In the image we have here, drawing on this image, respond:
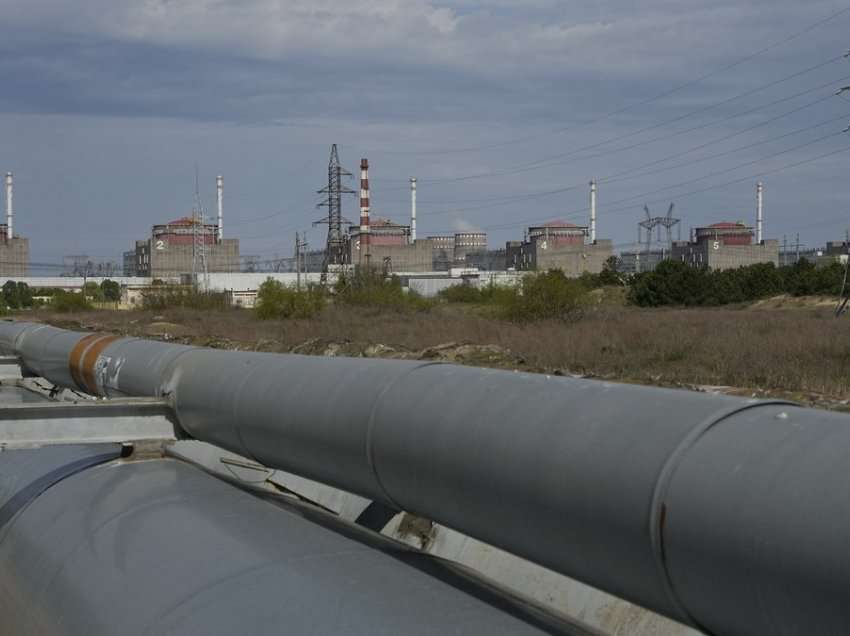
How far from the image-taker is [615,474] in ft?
6.68

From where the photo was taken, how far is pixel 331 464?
10.7 ft

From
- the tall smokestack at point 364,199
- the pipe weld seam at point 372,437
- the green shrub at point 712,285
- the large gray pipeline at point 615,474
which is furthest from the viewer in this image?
the tall smokestack at point 364,199

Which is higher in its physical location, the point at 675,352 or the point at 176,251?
the point at 176,251

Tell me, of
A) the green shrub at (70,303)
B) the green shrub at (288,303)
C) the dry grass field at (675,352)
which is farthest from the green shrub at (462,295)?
the dry grass field at (675,352)

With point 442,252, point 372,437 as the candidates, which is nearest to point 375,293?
point 372,437

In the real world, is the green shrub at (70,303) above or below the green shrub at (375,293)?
below

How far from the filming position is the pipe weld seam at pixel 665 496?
193 centimetres

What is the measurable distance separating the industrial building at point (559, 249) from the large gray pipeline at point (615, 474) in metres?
108

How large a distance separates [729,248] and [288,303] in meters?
82.6

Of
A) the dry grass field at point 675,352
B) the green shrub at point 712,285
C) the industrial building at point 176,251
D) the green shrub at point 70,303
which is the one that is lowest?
the green shrub at point 70,303

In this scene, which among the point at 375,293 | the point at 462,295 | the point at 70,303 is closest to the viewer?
the point at 375,293

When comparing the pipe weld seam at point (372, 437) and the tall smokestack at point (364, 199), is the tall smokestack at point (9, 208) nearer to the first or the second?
the tall smokestack at point (364, 199)

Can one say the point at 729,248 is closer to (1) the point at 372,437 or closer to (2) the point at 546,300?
(2) the point at 546,300

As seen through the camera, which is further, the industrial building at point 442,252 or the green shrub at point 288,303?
the industrial building at point 442,252
